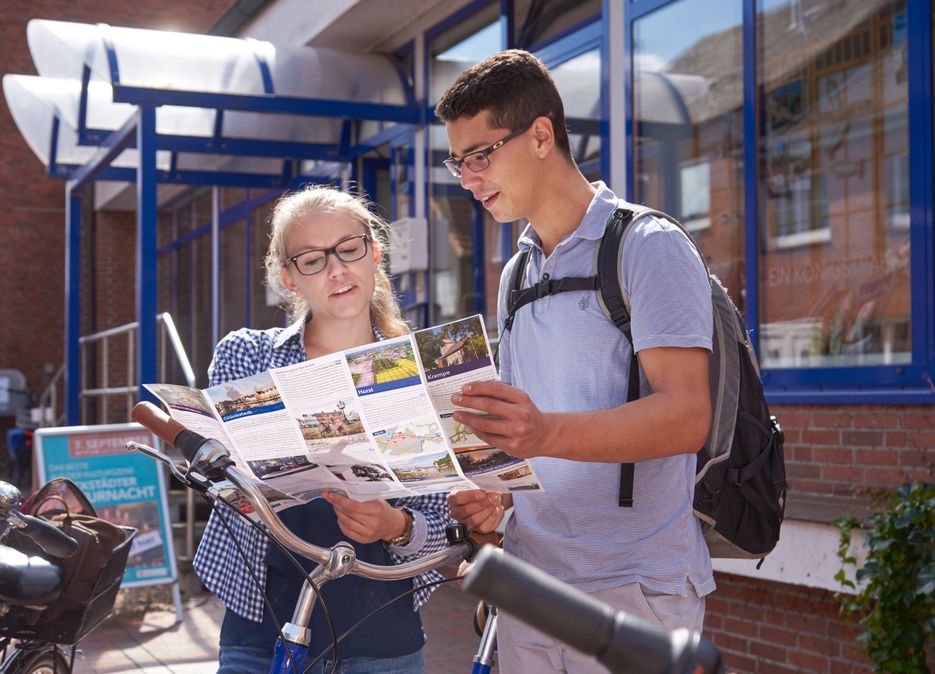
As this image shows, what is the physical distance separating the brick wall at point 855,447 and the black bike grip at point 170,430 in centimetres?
355

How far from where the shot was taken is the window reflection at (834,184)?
5.11m

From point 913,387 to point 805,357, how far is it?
27.0 inches

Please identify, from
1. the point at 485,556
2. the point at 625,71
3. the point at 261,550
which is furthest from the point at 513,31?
the point at 485,556

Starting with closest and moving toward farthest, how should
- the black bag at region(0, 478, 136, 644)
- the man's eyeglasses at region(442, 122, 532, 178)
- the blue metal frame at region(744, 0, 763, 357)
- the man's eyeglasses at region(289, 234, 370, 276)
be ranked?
the man's eyeglasses at region(442, 122, 532, 178), the man's eyeglasses at region(289, 234, 370, 276), the black bag at region(0, 478, 136, 644), the blue metal frame at region(744, 0, 763, 357)

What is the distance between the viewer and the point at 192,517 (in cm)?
→ 851

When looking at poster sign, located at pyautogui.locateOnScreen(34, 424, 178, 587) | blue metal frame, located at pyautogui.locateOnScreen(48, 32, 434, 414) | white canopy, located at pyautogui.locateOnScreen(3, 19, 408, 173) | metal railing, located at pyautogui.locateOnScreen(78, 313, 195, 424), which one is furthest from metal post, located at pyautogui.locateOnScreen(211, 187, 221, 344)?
poster sign, located at pyautogui.locateOnScreen(34, 424, 178, 587)

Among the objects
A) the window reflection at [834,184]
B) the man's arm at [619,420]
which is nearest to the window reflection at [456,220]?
the window reflection at [834,184]

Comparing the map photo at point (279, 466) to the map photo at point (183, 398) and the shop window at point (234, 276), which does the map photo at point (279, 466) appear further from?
the shop window at point (234, 276)

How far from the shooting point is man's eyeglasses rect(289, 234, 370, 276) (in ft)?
8.14

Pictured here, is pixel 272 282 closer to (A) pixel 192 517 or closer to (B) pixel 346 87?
(A) pixel 192 517

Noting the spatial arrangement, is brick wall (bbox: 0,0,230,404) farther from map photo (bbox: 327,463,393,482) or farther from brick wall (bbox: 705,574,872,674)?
map photo (bbox: 327,463,393,482)

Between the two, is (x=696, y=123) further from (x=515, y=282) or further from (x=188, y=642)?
(x=515, y=282)

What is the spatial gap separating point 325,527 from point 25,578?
0.67 m

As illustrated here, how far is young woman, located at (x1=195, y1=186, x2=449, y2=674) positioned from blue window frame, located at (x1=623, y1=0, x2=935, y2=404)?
3.09 metres
